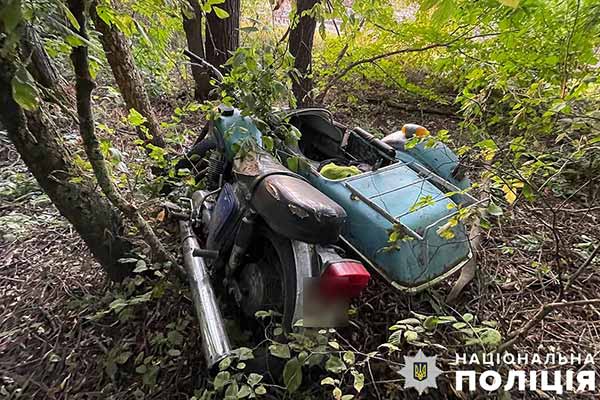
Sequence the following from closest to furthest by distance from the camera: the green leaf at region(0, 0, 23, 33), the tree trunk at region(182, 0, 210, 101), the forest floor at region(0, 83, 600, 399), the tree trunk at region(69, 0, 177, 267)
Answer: the green leaf at region(0, 0, 23, 33), the tree trunk at region(69, 0, 177, 267), the forest floor at region(0, 83, 600, 399), the tree trunk at region(182, 0, 210, 101)

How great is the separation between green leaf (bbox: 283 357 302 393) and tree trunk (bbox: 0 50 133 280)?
1.27 m

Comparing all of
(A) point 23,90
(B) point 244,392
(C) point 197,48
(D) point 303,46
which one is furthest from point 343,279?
(C) point 197,48

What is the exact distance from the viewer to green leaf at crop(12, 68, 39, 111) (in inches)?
34.6

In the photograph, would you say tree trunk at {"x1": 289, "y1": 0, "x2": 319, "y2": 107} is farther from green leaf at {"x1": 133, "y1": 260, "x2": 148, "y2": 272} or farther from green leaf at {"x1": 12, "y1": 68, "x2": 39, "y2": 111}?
green leaf at {"x1": 12, "y1": 68, "x2": 39, "y2": 111}

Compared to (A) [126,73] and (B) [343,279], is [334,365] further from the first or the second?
(A) [126,73]

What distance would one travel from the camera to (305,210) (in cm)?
144

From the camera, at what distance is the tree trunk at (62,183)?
4.76 ft

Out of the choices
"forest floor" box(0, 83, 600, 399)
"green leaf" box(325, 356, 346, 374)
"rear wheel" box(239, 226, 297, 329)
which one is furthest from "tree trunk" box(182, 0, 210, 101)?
"green leaf" box(325, 356, 346, 374)

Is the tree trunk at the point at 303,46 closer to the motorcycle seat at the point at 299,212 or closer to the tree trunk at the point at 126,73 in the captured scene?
the tree trunk at the point at 126,73

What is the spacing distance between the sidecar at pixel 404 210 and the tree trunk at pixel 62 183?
3.40ft

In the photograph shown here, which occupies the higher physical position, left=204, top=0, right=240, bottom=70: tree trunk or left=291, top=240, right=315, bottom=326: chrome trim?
left=204, top=0, right=240, bottom=70: tree trunk

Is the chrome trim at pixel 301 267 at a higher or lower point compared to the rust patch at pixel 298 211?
lower

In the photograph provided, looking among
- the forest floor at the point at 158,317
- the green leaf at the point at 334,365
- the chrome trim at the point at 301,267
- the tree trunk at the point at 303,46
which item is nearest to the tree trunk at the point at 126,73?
the forest floor at the point at 158,317

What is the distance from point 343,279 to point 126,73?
8.43 feet
